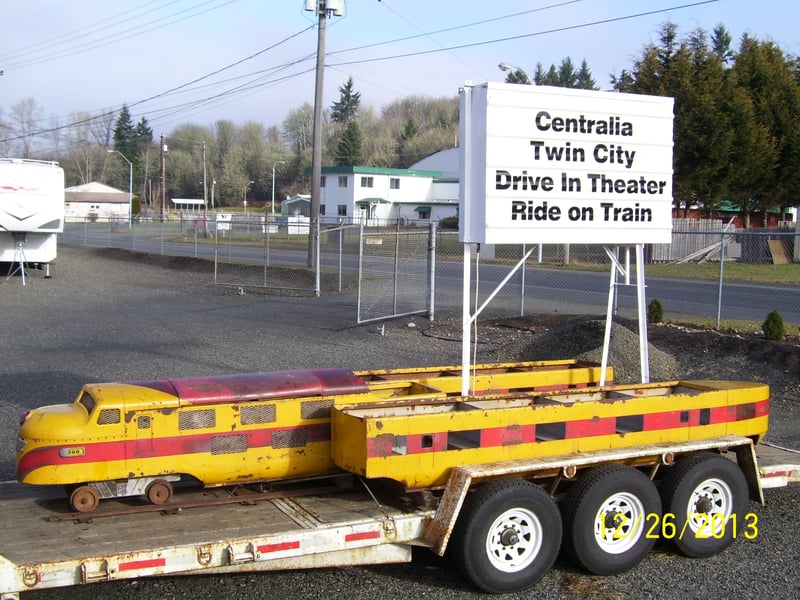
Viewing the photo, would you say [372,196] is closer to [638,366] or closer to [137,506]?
[638,366]

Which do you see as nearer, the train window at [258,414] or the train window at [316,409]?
the train window at [258,414]

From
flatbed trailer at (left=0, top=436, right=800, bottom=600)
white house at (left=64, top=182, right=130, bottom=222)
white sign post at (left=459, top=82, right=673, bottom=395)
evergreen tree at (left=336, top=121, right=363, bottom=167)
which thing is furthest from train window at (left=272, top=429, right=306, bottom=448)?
white house at (left=64, top=182, right=130, bottom=222)

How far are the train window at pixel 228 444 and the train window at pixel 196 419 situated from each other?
0.10 m

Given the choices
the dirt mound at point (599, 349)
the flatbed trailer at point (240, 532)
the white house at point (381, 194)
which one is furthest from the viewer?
the white house at point (381, 194)

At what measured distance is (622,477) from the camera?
5.14 metres

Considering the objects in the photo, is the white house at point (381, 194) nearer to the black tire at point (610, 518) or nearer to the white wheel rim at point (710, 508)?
the white wheel rim at point (710, 508)

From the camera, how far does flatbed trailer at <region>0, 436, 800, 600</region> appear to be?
13.2 ft

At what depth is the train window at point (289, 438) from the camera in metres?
5.15

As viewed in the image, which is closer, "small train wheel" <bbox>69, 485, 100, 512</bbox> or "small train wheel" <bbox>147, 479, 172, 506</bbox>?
"small train wheel" <bbox>69, 485, 100, 512</bbox>

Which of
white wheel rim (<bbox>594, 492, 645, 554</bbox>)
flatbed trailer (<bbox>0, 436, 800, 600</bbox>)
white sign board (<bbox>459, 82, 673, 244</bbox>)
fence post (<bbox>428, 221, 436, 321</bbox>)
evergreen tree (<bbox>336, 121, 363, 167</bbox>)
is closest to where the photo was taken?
flatbed trailer (<bbox>0, 436, 800, 600</bbox>)

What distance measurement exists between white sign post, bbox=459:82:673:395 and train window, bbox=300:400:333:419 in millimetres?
1086

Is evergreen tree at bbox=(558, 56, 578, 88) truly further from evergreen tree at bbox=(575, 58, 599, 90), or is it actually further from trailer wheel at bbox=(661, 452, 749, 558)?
trailer wheel at bbox=(661, 452, 749, 558)

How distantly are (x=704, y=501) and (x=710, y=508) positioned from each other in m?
0.09

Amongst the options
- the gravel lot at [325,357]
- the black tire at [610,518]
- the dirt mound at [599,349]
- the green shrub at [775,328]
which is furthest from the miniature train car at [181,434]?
the green shrub at [775,328]
